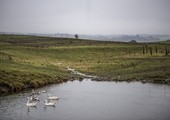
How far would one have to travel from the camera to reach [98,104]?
6216cm

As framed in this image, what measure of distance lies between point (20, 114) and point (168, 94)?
30.6 metres

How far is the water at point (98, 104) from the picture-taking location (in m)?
54.1

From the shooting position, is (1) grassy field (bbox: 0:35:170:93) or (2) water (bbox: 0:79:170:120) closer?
(2) water (bbox: 0:79:170:120)

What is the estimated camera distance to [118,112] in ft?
185

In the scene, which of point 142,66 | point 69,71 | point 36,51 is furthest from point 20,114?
point 36,51

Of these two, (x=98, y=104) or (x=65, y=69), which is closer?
(x=98, y=104)

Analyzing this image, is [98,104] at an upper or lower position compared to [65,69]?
lower

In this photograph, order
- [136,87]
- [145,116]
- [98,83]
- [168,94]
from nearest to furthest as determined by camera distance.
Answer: [145,116], [168,94], [136,87], [98,83]

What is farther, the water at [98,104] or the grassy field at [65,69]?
the grassy field at [65,69]

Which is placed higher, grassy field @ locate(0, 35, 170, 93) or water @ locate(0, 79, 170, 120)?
grassy field @ locate(0, 35, 170, 93)

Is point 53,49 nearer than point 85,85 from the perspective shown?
No

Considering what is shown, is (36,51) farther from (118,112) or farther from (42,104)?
(118,112)

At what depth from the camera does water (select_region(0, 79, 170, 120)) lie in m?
54.1

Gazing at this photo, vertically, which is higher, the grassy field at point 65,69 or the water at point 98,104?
the grassy field at point 65,69
